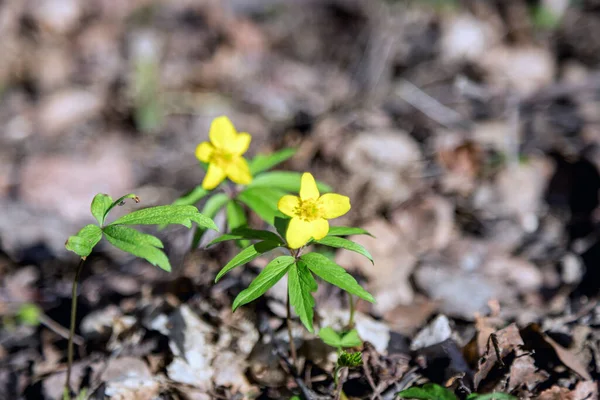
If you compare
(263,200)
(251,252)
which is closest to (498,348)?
(251,252)

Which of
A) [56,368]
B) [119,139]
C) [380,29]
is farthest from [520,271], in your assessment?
[119,139]

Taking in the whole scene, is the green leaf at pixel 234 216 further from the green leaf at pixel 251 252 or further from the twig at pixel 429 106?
the twig at pixel 429 106

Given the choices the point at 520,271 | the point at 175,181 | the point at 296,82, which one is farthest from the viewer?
the point at 296,82

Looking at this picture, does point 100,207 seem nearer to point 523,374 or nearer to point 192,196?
point 192,196

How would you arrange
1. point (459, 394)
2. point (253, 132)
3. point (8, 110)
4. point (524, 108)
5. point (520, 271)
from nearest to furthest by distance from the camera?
1. point (459, 394)
2. point (520, 271)
3. point (524, 108)
4. point (253, 132)
5. point (8, 110)

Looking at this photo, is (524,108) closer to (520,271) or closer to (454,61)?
(454,61)

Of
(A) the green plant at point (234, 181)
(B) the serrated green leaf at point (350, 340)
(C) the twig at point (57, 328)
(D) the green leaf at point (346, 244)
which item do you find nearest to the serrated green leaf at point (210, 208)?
(A) the green plant at point (234, 181)

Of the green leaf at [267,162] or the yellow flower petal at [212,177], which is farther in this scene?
the green leaf at [267,162]

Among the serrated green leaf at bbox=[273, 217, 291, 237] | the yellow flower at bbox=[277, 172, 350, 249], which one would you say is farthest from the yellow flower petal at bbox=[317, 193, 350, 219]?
the serrated green leaf at bbox=[273, 217, 291, 237]
